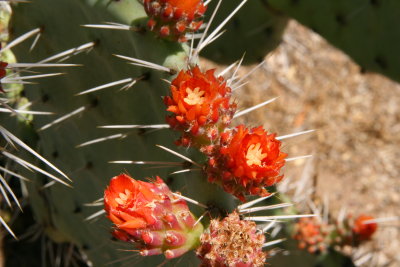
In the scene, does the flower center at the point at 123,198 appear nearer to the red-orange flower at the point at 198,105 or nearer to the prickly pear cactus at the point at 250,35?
the red-orange flower at the point at 198,105

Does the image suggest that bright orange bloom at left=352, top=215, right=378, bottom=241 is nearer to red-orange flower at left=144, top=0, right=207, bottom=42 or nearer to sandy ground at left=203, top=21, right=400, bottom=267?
sandy ground at left=203, top=21, right=400, bottom=267

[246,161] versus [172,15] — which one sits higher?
[172,15]

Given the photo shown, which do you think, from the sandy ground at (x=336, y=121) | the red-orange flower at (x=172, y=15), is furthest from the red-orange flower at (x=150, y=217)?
the sandy ground at (x=336, y=121)

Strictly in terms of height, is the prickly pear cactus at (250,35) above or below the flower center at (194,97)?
below

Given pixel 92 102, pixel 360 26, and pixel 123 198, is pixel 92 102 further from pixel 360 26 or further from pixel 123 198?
pixel 360 26

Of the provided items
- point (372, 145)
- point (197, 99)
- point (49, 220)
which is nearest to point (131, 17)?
point (197, 99)

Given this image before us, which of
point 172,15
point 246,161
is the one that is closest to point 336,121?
point 172,15
